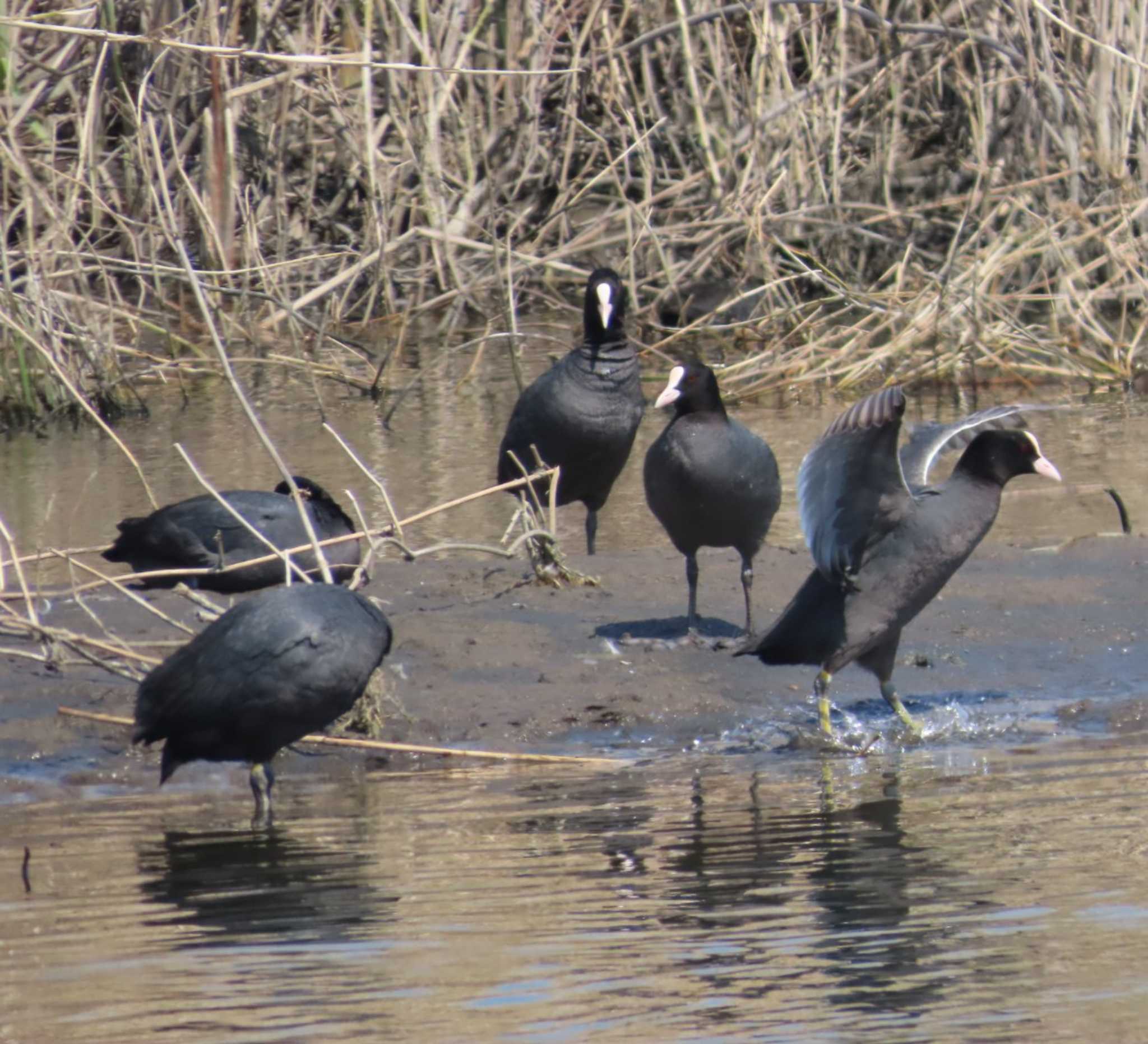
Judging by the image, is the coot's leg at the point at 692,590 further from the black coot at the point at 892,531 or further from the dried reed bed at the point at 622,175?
the dried reed bed at the point at 622,175

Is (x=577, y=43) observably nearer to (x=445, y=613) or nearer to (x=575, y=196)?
(x=575, y=196)

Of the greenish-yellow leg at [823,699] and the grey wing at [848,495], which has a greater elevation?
the grey wing at [848,495]

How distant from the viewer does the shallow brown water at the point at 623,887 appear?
3.39m

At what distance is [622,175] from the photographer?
46.1ft

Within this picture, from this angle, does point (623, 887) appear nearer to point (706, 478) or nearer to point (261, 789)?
point (261, 789)

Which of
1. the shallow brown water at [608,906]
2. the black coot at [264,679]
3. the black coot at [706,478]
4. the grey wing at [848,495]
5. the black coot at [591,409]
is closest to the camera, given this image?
the shallow brown water at [608,906]

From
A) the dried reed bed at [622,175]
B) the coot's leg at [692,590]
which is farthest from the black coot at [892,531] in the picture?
the dried reed bed at [622,175]

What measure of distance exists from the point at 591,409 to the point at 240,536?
5.03ft

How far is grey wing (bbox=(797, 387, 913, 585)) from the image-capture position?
5.56 meters

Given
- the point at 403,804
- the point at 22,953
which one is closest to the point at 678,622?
the point at 403,804

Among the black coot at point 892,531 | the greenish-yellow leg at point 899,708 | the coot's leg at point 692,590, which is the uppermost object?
the black coot at point 892,531

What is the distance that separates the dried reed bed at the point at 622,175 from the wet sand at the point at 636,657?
364 centimetres

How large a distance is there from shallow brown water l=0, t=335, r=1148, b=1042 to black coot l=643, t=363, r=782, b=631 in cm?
43

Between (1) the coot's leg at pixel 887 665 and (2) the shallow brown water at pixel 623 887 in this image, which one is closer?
(2) the shallow brown water at pixel 623 887
